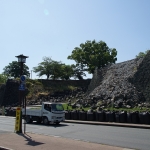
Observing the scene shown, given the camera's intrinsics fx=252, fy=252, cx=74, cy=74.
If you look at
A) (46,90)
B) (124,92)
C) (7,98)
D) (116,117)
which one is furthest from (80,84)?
(116,117)

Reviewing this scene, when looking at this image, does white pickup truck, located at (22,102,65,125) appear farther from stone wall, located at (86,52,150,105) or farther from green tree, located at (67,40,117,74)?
green tree, located at (67,40,117,74)

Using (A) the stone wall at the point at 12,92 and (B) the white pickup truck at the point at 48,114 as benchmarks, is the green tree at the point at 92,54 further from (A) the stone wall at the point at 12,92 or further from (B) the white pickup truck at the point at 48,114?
(B) the white pickup truck at the point at 48,114

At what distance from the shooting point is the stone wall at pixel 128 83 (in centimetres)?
3341

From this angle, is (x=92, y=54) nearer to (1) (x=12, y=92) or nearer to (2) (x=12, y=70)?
(1) (x=12, y=92)

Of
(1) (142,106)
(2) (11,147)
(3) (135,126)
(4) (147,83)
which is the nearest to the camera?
(2) (11,147)

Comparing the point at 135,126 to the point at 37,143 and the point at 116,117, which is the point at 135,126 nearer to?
the point at 116,117

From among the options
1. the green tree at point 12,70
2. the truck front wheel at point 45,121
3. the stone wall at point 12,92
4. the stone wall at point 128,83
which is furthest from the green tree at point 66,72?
the truck front wheel at point 45,121

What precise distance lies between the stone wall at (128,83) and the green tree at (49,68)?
32027 millimetres

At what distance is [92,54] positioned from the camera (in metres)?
80.8

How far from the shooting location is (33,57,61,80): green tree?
248ft

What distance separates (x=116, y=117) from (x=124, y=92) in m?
12.3

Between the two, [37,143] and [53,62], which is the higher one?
[53,62]

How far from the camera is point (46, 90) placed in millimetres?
61500

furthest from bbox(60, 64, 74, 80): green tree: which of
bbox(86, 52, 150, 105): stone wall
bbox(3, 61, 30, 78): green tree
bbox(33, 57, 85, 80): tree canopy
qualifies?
bbox(3, 61, 30, 78): green tree
